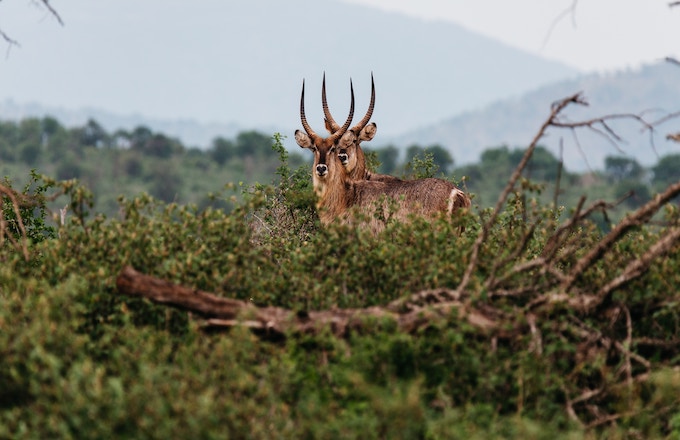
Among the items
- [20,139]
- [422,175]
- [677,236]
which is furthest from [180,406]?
[20,139]

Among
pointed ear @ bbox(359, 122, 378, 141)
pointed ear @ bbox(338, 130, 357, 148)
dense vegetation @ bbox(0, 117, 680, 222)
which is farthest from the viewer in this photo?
dense vegetation @ bbox(0, 117, 680, 222)

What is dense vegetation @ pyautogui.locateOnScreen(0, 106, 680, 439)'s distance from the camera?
20.9 ft

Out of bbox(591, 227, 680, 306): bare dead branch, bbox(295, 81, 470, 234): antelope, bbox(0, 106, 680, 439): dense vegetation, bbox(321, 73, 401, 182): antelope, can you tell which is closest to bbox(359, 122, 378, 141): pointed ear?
bbox(321, 73, 401, 182): antelope

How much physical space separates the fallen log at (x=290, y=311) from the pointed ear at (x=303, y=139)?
639 centimetres

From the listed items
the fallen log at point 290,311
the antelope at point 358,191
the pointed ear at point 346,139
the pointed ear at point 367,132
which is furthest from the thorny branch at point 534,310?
the pointed ear at point 367,132

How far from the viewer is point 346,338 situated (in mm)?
7523

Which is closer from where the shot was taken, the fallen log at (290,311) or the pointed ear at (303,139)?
the fallen log at (290,311)

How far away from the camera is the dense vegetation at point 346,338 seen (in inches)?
251

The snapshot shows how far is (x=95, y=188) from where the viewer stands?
94.6 meters

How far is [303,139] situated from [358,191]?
141cm

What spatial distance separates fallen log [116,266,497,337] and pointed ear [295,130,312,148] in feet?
21.0

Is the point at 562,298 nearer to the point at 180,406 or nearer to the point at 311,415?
the point at 311,415

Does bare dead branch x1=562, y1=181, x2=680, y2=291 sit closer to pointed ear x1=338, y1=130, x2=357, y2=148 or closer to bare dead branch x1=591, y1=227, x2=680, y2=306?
bare dead branch x1=591, y1=227, x2=680, y2=306

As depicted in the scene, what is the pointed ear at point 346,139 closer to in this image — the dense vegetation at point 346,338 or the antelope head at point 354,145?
the antelope head at point 354,145
